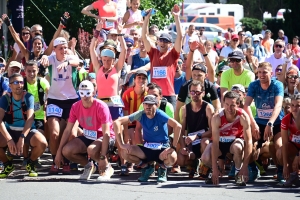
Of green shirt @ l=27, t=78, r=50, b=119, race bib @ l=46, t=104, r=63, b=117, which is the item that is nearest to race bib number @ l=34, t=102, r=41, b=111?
green shirt @ l=27, t=78, r=50, b=119

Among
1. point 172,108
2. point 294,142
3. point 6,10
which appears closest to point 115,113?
point 172,108

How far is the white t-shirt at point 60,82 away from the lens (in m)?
11.6

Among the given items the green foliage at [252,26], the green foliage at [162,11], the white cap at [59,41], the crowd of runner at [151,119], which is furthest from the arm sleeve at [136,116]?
the green foliage at [252,26]

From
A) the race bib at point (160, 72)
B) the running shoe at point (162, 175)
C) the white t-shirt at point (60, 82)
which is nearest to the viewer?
the running shoe at point (162, 175)

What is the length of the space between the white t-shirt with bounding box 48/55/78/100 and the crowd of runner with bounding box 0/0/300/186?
0.02m

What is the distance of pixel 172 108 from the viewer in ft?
37.4

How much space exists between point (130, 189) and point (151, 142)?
110 cm

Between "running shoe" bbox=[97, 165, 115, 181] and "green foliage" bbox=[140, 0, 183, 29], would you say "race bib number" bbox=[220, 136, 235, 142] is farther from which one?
"green foliage" bbox=[140, 0, 183, 29]

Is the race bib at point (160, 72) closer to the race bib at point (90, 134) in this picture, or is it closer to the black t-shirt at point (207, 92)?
the black t-shirt at point (207, 92)

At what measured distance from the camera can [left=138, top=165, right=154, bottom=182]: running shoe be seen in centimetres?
1061

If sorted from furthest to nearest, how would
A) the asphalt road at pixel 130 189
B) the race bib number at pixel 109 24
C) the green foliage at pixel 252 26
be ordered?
the green foliage at pixel 252 26 → the race bib number at pixel 109 24 → the asphalt road at pixel 130 189

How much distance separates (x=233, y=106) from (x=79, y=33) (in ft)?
34.7

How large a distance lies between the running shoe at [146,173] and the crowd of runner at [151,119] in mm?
21

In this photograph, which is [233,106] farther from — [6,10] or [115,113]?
[6,10]
